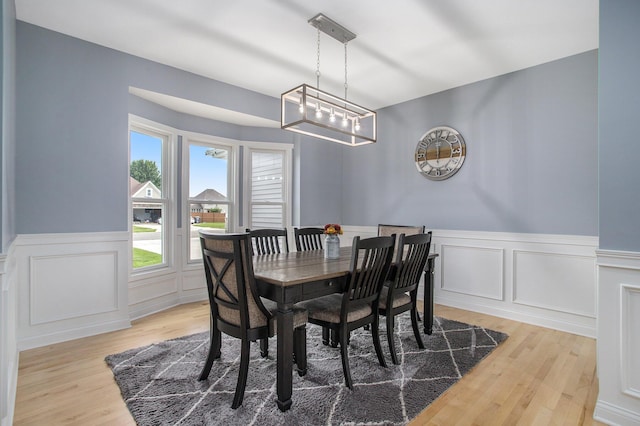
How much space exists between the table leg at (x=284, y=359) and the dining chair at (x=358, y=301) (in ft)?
1.34

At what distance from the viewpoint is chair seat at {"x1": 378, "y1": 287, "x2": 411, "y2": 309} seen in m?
2.60

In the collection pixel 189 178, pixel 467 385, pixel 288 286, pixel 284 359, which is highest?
pixel 189 178

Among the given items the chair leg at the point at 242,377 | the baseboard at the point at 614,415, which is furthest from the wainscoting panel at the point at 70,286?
the baseboard at the point at 614,415

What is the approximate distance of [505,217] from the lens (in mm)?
3752

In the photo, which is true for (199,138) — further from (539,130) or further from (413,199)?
(539,130)

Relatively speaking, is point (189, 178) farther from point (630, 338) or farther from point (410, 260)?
point (630, 338)

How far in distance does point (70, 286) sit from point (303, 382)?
233 cm

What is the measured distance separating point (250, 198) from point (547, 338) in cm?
378

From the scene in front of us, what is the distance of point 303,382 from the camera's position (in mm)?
2234

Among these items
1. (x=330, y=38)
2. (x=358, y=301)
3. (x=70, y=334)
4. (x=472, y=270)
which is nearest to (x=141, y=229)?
(x=70, y=334)

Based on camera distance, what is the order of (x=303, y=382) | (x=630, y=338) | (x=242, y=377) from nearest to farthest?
(x=630, y=338) < (x=242, y=377) < (x=303, y=382)

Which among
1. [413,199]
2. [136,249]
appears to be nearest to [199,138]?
[136,249]

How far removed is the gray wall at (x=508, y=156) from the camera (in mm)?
3258

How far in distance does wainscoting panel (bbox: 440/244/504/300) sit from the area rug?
2.95 ft
